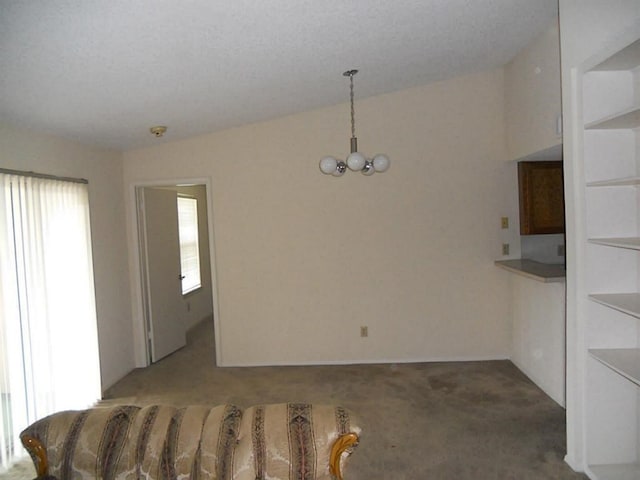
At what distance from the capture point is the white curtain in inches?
115

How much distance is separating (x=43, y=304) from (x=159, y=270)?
1872 mm

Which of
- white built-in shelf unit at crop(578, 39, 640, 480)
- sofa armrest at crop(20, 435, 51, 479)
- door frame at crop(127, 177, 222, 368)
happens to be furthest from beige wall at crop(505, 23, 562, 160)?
sofa armrest at crop(20, 435, 51, 479)

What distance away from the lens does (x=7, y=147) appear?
9.75ft

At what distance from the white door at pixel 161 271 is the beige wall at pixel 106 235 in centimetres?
23

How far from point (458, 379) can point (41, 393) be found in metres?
3.46

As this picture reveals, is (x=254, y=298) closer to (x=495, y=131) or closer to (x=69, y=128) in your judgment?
(x=69, y=128)

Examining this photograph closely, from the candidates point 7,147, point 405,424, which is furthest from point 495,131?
point 7,147

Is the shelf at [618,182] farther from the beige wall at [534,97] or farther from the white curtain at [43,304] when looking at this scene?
the white curtain at [43,304]

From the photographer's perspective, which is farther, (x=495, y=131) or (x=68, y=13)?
(x=495, y=131)

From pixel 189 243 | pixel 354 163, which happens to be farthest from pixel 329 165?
pixel 189 243

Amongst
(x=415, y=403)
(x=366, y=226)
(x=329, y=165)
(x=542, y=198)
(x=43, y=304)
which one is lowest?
(x=415, y=403)

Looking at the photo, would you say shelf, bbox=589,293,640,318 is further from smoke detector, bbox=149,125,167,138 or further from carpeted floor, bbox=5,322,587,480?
smoke detector, bbox=149,125,167,138

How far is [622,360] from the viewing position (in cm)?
239

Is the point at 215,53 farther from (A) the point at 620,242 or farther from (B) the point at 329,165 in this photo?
(A) the point at 620,242
